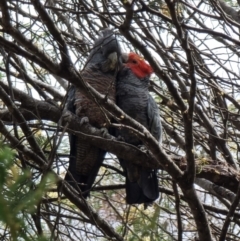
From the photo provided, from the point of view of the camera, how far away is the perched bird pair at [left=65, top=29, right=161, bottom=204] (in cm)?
352

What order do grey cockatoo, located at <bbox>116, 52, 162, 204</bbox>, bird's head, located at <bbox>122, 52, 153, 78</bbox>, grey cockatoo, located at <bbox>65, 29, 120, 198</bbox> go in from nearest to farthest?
1. grey cockatoo, located at <bbox>116, 52, 162, 204</bbox>
2. grey cockatoo, located at <bbox>65, 29, 120, 198</bbox>
3. bird's head, located at <bbox>122, 52, 153, 78</bbox>

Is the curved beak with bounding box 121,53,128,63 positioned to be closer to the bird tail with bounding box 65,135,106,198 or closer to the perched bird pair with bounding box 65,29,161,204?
the perched bird pair with bounding box 65,29,161,204

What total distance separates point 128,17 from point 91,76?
1601 millimetres

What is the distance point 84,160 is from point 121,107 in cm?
46

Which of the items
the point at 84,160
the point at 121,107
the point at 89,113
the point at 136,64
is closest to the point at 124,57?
the point at 136,64

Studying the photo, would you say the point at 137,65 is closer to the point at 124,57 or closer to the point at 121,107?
the point at 124,57

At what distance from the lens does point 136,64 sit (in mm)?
3949

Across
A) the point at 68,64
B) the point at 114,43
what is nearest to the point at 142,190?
the point at 114,43

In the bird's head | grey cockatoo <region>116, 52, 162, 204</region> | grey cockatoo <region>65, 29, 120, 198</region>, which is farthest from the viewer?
the bird's head

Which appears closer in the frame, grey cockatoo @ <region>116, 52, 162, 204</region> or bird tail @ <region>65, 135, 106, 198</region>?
grey cockatoo @ <region>116, 52, 162, 204</region>

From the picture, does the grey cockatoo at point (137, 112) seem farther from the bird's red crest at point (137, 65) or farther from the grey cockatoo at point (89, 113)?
the grey cockatoo at point (89, 113)

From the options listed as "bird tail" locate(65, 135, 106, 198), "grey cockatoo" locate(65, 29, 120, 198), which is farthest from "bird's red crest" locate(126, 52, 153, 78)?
"bird tail" locate(65, 135, 106, 198)

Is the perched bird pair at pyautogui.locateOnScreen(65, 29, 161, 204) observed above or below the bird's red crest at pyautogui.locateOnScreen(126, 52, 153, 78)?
below

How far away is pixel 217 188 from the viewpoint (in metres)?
3.17
